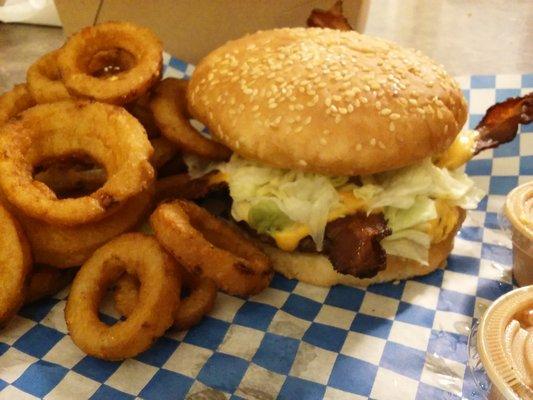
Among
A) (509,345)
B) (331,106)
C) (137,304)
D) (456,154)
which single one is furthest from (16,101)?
(509,345)

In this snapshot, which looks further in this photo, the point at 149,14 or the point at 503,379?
the point at 149,14

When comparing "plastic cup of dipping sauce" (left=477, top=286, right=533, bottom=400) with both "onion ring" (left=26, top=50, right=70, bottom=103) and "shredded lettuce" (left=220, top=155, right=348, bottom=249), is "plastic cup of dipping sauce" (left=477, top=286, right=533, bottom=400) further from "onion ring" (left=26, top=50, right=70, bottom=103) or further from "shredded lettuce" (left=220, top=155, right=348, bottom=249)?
"onion ring" (left=26, top=50, right=70, bottom=103)

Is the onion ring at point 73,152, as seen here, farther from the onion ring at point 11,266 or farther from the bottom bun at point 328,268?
the bottom bun at point 328,268

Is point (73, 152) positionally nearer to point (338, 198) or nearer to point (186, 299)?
point (186, 299)

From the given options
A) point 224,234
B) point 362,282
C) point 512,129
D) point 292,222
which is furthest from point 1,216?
point 512,129

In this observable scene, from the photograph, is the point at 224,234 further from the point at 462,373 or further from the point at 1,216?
the point at 462,373

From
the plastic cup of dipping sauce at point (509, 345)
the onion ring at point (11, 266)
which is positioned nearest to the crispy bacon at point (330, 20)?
the plastic cup of dipping sauce at point (509, 345)
